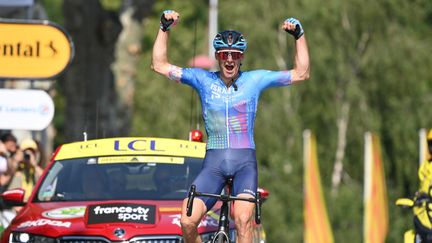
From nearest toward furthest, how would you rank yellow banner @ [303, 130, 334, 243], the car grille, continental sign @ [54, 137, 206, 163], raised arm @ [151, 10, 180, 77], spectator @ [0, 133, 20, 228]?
raised arm @ [151, 10, 180, 77] < the car grille < continental sign @ [54, 137, 206, 163] < spectator @ [0, 133, 20, 228] < yellow banner @ [303, 130, 334, 243]

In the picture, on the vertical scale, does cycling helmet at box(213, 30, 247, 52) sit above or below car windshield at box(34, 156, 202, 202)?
above

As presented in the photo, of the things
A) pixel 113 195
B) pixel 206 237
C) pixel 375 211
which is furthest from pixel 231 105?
pixel 375 211

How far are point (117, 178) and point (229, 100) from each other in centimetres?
228

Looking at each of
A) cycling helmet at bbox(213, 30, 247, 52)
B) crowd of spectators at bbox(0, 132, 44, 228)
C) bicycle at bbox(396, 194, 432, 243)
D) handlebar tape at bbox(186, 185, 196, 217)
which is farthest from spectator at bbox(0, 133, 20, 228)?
handlebar tape at bbox(186, 185, 196, 217)

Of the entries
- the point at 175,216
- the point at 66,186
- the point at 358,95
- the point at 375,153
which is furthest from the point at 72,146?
the point at 358,95

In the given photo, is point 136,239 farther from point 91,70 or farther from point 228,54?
point 91,70

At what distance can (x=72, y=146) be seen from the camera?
1445 centimetres

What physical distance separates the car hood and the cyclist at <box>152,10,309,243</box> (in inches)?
29.0

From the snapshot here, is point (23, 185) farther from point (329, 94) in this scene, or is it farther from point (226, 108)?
point (329, 94)

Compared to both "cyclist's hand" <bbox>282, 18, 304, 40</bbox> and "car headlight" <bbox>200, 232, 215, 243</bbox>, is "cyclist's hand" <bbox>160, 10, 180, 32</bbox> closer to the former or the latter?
"cyclist's hand" <bbox>282, 18, 304, 40</bbox>

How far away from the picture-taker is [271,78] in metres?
12.2

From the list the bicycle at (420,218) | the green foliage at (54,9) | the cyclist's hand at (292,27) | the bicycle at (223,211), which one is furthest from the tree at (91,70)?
the green foliage at (54,9)

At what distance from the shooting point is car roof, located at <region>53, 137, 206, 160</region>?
14.1 meters

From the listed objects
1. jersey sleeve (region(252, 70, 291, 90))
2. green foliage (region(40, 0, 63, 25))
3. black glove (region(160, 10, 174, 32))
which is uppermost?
green foliage (region(40, 0, 63, 25))
